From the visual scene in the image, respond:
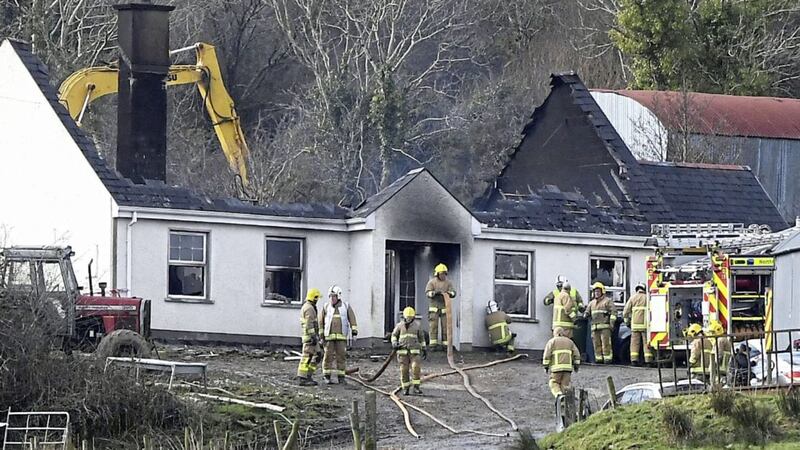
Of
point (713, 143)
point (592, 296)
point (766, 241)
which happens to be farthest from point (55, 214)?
point (713, 143)

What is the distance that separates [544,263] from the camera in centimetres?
3469

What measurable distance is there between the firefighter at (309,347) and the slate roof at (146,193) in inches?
188

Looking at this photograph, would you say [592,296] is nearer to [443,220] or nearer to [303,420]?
[443,220]

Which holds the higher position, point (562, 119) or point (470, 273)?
point (562, 119)

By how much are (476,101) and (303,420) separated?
36.8 meters

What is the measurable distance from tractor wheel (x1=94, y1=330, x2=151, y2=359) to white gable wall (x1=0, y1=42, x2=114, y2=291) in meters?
4.43

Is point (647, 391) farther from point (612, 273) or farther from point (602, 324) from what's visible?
point (612, 273)

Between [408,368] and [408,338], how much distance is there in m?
0.46

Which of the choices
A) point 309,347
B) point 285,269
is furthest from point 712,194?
point 309,347

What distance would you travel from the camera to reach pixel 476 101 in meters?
61.0

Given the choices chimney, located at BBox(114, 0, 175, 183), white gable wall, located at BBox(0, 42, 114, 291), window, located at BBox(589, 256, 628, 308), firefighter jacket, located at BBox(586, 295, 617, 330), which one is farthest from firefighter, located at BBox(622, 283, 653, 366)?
chimney, located at BBox(114, 0, 175, 183)

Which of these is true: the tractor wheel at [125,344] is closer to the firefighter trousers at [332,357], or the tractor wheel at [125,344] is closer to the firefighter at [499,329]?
the firefighter trousers at [332,357]

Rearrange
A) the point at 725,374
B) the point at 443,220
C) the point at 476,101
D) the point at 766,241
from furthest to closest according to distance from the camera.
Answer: the point at 476,101 < the point at 443,220 < the point at 766,241 < the point at 725,374

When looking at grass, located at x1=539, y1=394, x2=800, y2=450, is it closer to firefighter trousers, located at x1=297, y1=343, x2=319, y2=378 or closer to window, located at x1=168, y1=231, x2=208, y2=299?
firefighter trousers, located at x1=297, y1=343, x2=319, y2=378
